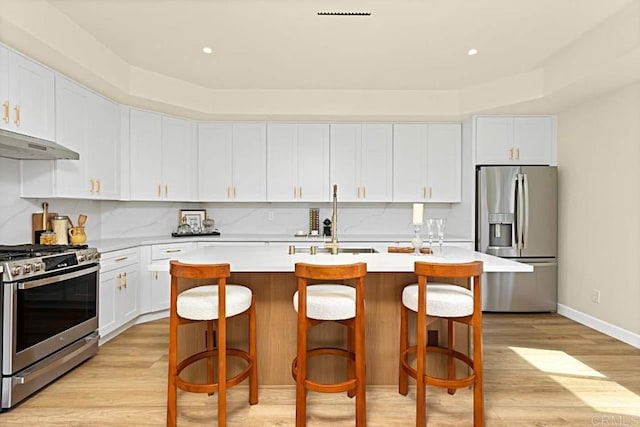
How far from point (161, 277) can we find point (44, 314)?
63.7 inches

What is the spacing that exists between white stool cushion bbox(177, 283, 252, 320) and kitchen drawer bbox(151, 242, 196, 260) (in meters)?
2.11

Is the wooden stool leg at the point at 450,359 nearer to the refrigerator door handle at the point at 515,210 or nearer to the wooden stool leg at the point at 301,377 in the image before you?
the wooden stool leg at the point at 301,377

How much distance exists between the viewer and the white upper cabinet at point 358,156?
4637 millimetres

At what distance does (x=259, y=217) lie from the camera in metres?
5.02

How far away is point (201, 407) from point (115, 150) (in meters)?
2.88

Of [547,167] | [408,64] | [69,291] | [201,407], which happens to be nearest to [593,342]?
[547,167]

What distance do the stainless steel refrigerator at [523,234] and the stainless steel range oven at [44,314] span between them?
394 centimetres

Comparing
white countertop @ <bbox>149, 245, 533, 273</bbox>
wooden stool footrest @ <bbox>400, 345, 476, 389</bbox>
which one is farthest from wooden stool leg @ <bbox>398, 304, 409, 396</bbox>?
white countertop @ <bbox>149, 245, 533, 273</bbox>

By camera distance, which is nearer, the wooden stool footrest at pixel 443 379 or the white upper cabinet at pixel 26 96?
the wooden stool footrest at pixel 443 379

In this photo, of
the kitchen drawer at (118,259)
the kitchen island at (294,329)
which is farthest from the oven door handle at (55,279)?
the kitchen island at (294,329)

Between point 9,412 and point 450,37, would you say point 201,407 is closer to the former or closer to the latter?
point 9,412

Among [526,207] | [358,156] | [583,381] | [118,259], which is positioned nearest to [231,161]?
[358,156]

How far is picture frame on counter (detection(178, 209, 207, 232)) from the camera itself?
186 inches

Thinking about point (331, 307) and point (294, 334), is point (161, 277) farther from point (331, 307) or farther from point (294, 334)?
point (331, 307)
